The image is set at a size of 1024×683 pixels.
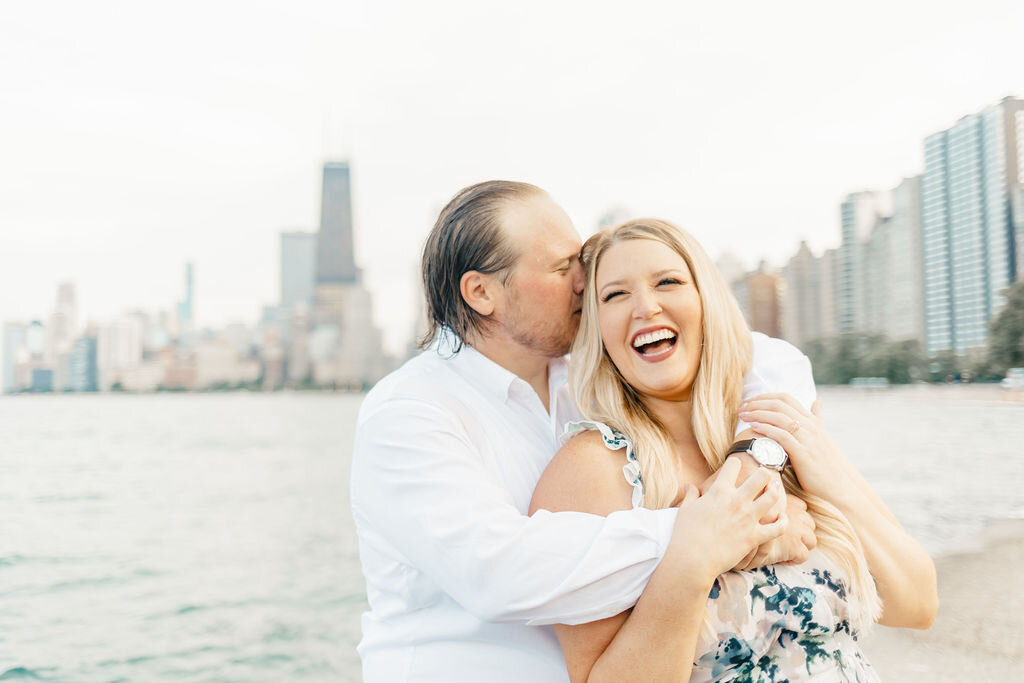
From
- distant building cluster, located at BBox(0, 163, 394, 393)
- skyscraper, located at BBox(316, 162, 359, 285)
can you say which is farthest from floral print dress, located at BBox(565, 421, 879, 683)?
skyscraper, located at BBox(316, 162, 359, 285)

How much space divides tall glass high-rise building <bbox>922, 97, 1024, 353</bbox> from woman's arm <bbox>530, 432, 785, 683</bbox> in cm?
4074

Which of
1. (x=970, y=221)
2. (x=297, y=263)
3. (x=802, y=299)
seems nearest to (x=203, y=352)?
(x=297, y=263)

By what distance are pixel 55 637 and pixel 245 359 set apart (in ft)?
299

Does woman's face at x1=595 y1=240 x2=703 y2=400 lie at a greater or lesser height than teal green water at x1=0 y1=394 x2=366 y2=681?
greater

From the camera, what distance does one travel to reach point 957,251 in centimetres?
4369

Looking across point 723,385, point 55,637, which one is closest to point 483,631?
point 723,385

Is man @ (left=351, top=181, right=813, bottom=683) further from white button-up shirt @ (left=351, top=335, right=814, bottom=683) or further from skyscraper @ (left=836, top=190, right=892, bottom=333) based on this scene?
skyscraper @ (left=836, top=190, right=892, bottom=333)

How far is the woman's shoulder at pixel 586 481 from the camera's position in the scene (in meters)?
2.01

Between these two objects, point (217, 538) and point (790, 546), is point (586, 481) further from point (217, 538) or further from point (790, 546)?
point (217, 538)

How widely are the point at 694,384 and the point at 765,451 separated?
370 mm

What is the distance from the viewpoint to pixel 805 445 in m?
2.13

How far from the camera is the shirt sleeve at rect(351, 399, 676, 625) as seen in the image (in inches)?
69.2

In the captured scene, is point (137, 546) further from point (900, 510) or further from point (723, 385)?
point (723, 385)

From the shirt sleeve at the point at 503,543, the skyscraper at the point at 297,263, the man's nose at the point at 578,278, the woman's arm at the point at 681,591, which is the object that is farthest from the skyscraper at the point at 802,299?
the skyscraper at the point at 297,263
